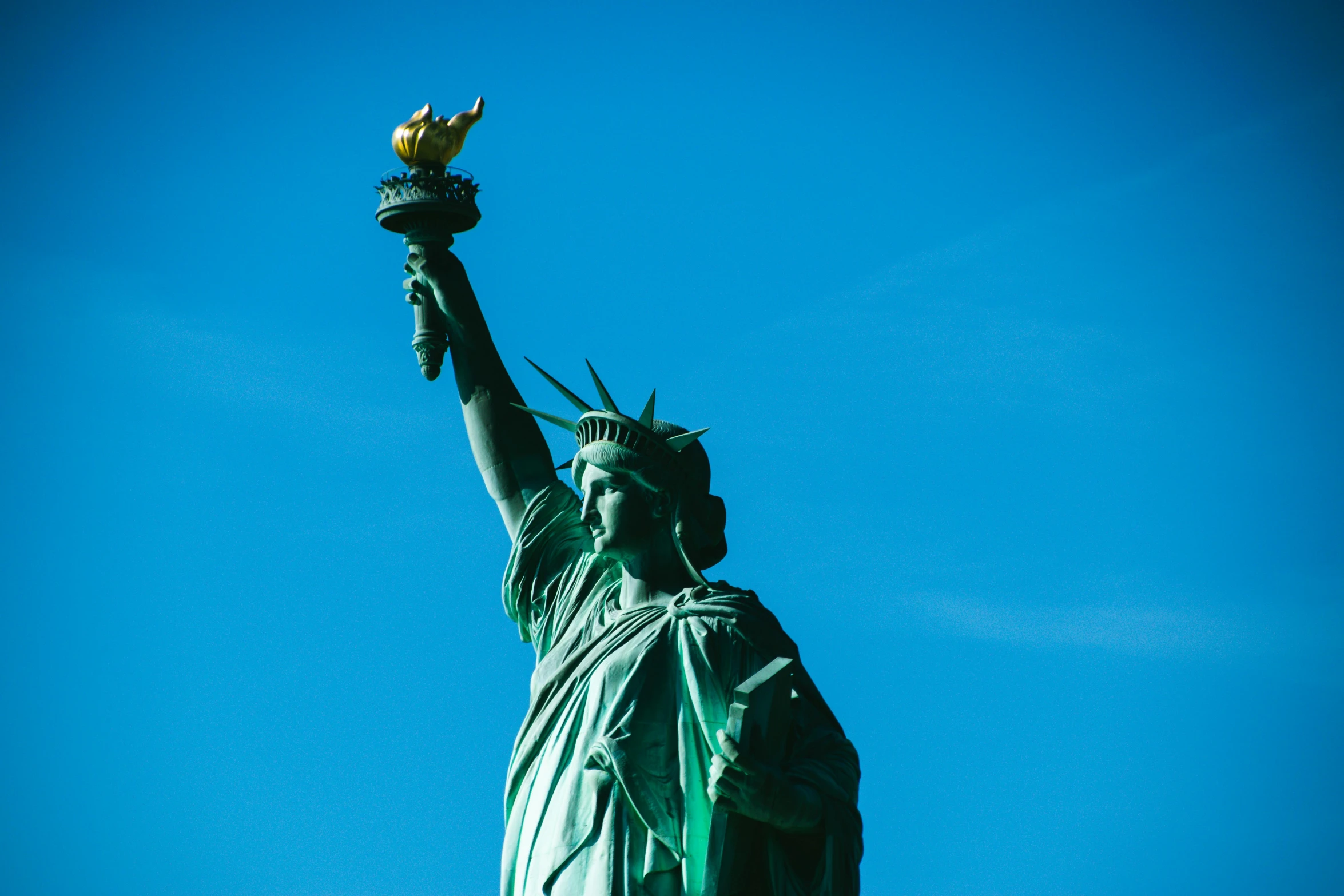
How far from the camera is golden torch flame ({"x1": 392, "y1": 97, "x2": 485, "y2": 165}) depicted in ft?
45.2

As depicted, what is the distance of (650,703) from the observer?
12.1m

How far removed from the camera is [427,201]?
45.1 feet

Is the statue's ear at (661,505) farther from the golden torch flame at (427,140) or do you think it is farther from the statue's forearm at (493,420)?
the golden torch flame at (427,140)

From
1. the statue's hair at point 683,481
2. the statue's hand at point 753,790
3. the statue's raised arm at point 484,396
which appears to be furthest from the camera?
the statue's raised arm at point 484,396

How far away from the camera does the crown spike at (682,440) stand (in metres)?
12.5

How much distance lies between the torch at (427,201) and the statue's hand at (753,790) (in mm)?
3877

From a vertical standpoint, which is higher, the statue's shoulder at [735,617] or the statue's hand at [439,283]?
the statue's hand at [439,283]

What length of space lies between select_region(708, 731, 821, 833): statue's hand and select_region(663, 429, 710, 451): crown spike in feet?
6.64

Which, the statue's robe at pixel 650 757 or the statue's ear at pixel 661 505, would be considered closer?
the statue's robe at pixel 650 757

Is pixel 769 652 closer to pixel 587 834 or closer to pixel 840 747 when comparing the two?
pixel 840 747

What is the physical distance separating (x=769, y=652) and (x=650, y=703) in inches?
30.1

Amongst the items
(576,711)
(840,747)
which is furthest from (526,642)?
(840,747)

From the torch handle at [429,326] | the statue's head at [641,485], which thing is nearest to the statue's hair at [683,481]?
the statue's head at [641,485]

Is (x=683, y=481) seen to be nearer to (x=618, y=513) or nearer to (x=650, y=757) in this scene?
(x=618, y=513)
